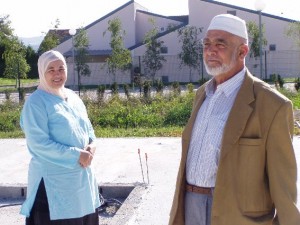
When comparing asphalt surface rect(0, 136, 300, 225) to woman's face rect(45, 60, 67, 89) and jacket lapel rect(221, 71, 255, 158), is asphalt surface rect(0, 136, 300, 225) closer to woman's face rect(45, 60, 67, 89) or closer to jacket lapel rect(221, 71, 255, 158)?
woman's face rect(45, 60, 67, 89)

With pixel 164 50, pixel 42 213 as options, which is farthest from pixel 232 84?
pixel 164 50

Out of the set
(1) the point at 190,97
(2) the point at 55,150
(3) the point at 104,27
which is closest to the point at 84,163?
(2) the point at 55,150

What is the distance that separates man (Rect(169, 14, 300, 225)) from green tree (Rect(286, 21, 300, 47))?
103 ft

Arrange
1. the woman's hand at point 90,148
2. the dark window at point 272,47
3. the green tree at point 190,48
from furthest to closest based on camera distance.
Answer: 1. the dark window at point 272,47
2. the green tree at point 190,48
3. the woman's hand at point 90,148

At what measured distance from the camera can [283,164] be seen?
104 inches

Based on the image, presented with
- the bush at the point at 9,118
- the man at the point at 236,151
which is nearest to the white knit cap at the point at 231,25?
the man at the point at 236,151

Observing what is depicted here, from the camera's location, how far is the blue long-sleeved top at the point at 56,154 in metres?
3.89

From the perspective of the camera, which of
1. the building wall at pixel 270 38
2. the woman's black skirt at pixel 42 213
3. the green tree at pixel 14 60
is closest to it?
the woman's black skirt at pixel 42 213

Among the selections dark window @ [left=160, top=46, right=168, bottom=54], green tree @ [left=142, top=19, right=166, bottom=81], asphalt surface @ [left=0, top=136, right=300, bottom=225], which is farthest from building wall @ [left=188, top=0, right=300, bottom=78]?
asphalt surface @ [left=0, top=136, right=300, bottom=225]

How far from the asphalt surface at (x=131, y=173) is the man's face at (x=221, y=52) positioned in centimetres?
271

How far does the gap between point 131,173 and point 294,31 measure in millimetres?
27879

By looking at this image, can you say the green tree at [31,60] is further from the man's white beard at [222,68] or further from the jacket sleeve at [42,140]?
the man's white beard at [222,68]

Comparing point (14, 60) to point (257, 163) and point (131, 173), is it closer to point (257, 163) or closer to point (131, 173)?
point (131, 173)

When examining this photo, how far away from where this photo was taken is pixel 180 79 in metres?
35.3
